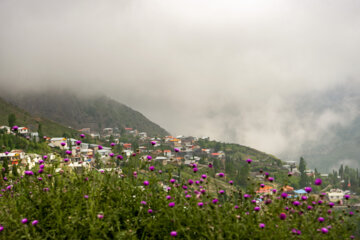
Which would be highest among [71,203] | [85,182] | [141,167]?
[141,167]

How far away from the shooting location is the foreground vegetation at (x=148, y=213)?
421cm

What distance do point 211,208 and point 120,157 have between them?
2348 mm

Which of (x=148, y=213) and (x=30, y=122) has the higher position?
(x=30, y=122)

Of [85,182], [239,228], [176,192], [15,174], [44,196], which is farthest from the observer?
[15,174]

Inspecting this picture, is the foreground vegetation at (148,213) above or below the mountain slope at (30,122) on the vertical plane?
below

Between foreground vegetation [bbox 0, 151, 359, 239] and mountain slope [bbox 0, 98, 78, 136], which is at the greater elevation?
mountain slope [bbox 0, 98, 78, 136]

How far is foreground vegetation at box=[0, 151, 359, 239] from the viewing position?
421cm

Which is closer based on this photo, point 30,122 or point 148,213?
point 148,213

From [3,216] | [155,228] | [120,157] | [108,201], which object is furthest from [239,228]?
[3,216]

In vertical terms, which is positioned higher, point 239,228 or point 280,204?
point 280,204

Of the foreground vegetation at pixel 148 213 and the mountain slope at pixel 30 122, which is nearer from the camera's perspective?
the foreground vegetation at pixel 148 213

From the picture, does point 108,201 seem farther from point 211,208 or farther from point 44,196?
point 211,208

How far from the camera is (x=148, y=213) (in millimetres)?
5137

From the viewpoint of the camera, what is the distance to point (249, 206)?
16.8ft
